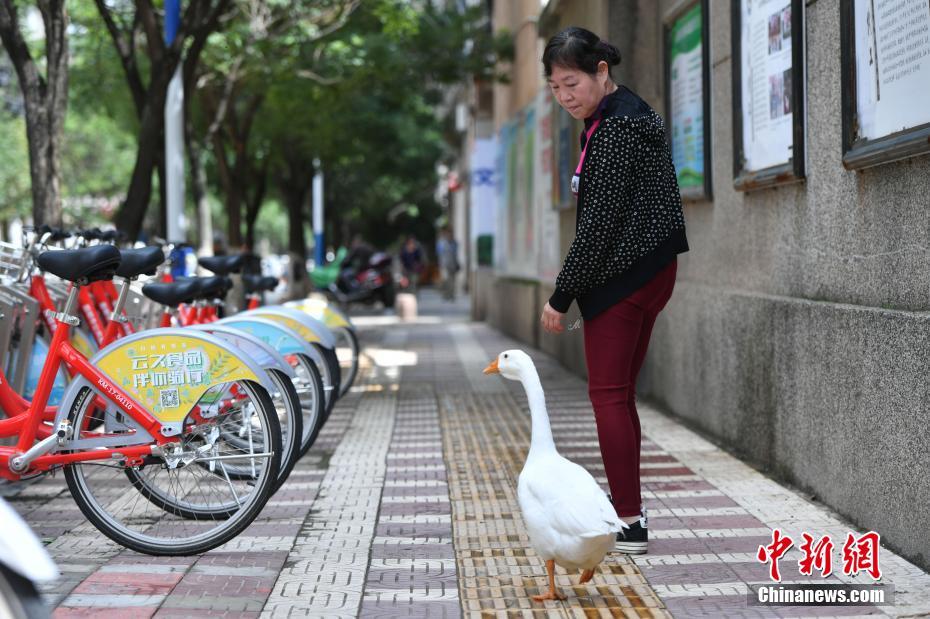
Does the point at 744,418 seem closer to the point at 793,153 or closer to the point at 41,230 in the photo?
the point at 793,153

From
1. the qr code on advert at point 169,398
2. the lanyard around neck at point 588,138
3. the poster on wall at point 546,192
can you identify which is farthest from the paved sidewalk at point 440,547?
the poster on wall at point 546,192

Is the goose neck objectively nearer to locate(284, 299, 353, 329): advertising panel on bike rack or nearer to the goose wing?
the goose wing

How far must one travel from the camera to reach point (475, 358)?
50.0ft

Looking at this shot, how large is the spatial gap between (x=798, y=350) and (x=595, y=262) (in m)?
1.81

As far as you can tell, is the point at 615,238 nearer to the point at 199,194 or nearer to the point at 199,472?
the point at 199,472

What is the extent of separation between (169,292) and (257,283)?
2982 mm

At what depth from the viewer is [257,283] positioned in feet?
30.2

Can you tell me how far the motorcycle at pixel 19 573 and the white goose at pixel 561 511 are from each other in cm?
183

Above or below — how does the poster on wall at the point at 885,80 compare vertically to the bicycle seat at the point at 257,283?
above

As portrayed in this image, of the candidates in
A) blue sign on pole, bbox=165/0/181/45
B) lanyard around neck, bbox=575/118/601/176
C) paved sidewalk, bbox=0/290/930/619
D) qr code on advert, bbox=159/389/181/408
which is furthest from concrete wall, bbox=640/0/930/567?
blue sign on pole, bbox=165/0/181/45

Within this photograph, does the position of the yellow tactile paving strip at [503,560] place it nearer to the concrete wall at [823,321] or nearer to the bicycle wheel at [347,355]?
the concrete wall at [823,321]

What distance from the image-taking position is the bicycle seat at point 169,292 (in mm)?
6207

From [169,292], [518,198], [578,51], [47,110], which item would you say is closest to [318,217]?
[518,198]

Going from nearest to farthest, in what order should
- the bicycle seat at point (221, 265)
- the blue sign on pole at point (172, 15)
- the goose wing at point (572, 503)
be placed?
the goose wing at point (572, 503) → the bicycle seat at point (221, 265) → the blue sign on pole at point (172, 15)
